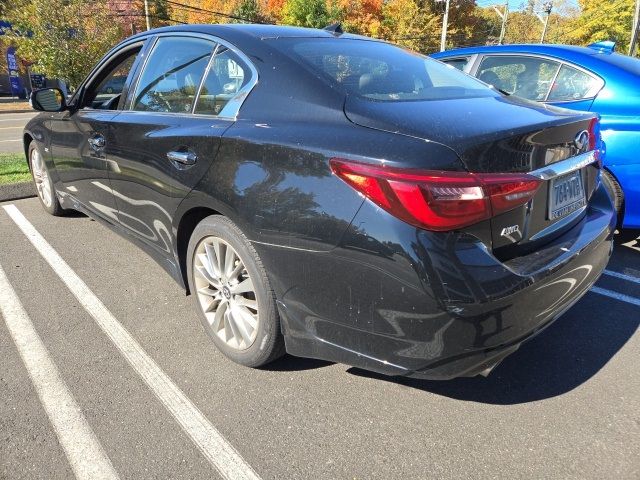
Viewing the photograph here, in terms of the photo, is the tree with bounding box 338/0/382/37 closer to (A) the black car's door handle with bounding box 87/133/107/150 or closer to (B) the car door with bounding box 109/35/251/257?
(A) the black car's door handle with bounding box 87/133/107/150

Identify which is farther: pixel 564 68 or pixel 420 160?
pixel 564 68

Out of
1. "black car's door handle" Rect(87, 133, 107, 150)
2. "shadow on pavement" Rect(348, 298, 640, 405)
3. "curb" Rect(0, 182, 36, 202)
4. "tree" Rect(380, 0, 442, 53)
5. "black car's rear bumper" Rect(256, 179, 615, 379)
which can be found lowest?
"curb" Rect(0, 182, 36, 202)

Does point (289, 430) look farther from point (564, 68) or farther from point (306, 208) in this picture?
point (564, 68)

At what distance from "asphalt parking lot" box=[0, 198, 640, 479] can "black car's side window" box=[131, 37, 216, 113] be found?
1297mm

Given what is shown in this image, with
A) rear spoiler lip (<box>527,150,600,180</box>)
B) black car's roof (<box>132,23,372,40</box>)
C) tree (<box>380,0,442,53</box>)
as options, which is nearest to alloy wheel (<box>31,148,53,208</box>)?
black car's roof (<box>132,23,372,40</box>)

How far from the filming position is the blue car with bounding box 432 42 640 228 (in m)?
3.62

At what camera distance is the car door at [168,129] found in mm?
2514

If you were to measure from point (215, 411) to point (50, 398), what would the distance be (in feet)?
2.66

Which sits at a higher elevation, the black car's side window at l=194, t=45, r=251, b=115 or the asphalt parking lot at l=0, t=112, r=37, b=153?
the black car's side window at l=194, t=45, r=251, b=115

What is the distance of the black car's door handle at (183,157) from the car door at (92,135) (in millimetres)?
897

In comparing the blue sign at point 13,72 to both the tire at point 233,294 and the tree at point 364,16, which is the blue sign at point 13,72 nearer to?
the tree at point 364,16

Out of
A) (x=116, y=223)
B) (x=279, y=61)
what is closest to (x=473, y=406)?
(x=279, y=61)

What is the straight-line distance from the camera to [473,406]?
2283 millimetres

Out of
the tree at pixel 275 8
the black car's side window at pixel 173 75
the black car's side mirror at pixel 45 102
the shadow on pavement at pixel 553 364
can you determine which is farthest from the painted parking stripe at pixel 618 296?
the tree at pixel 275 8
